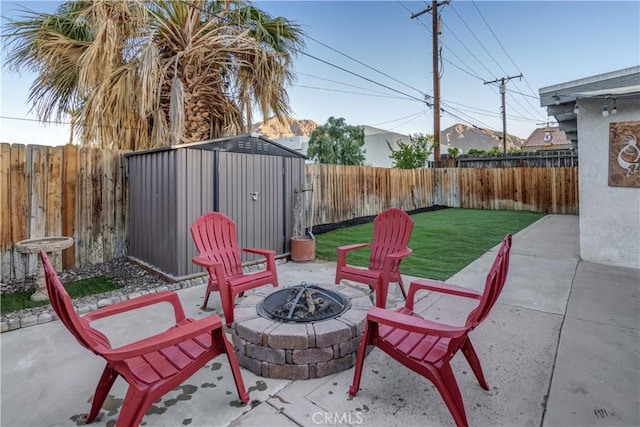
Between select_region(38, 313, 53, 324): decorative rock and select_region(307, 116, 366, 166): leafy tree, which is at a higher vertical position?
select_region(307, 116, 366, 166): leafy tree

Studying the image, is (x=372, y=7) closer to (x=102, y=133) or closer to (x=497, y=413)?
(x=102, y=133)

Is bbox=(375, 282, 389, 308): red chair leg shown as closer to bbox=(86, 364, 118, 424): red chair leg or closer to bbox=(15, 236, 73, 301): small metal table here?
bbox=(86, 364, 118, 424): red chair leg

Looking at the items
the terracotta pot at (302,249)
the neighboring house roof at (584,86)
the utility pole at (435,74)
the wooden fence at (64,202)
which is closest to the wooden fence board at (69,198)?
the wooden fence at (64,202)

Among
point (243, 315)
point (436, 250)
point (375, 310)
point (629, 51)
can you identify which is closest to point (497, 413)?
point (375, 310)

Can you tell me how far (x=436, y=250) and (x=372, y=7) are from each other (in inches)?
317

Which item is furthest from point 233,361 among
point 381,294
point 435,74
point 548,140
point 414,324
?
point 548,140

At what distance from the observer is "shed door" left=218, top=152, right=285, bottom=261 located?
4.64m

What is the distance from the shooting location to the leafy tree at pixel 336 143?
1675cm

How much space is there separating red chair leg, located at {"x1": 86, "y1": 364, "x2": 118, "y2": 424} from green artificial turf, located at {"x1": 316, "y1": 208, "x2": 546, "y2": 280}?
11.7 feet

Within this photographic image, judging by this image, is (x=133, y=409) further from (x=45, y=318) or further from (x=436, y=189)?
(x=436, y=189)

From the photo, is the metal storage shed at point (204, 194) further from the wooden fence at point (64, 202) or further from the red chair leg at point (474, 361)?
the red chair leg at point (474, 361)

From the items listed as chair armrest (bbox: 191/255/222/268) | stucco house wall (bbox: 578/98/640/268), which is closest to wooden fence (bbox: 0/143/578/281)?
chair armrest (bbox: 191/255/222/268)

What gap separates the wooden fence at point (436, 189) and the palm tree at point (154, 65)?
2761 mm

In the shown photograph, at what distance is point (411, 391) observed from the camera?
6.44ft
